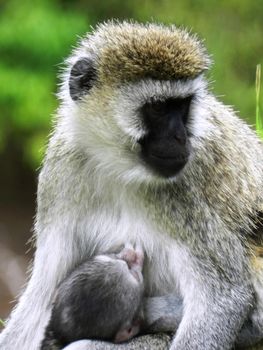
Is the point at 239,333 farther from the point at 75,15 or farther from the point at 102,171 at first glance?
the point at 75,15

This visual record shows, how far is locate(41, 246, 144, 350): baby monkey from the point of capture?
18.7ft

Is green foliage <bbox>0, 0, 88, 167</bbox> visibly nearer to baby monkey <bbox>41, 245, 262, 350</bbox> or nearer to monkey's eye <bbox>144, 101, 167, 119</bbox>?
baby monkey <bbox>41, 245, 262, 350</bbox>

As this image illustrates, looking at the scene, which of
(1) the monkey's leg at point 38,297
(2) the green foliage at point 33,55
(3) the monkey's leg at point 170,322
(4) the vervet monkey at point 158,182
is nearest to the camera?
(4) the vervet monkey at point 158,182

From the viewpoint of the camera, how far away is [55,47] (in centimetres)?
1313

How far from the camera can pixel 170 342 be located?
18.9 ft

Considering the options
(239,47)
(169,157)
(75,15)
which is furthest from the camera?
(75,15)

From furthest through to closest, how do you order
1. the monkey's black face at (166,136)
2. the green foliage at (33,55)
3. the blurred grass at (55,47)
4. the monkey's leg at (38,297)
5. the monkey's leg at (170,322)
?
the green foliage at (33,55) → the blurred grass at (55,47) → the monkey's leg at (38,297) → the monkey's leg at (170,322) → the monkey's black face at (166,136)

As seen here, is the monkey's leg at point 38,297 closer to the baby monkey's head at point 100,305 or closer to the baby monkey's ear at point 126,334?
the baby monkey's head at point 100,305

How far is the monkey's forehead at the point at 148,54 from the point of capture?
18.5ft

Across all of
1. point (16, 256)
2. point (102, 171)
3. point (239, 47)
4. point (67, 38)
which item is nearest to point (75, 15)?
point (67, 38)

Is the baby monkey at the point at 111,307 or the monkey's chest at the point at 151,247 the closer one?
the baby monkey at the point at 111,307

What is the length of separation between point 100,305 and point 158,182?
74 cm

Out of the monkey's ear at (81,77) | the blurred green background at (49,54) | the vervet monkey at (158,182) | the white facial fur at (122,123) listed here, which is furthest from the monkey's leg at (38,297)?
the blurred green background at (49,54)

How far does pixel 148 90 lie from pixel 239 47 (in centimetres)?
747
